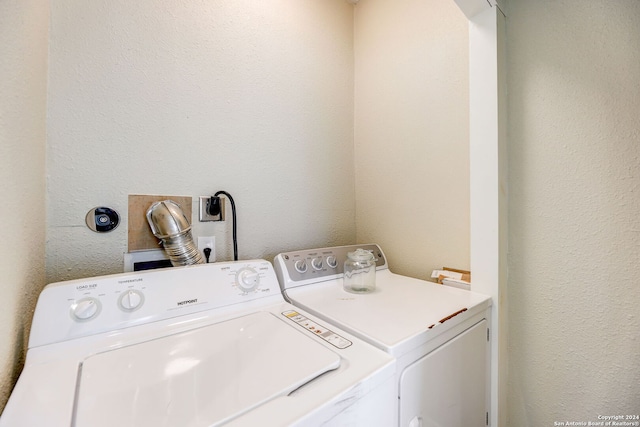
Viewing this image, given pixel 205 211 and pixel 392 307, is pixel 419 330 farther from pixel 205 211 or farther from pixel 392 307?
pixel 205 211

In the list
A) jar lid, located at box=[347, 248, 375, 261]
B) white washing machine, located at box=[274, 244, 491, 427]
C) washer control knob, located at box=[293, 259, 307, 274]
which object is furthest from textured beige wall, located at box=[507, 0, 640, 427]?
washer control knob, located at box=[293, 259, 307, 274]

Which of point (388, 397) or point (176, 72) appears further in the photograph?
point (176, 72)

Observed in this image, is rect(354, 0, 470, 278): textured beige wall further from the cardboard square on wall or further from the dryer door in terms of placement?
the cardboard square on wall

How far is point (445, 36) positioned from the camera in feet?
3.75

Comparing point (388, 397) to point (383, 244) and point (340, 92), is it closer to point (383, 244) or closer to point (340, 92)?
point (383, 244)

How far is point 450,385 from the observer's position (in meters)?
0.75

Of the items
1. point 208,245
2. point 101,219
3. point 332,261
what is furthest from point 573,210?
point 101,219

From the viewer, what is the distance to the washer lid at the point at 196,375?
41cm

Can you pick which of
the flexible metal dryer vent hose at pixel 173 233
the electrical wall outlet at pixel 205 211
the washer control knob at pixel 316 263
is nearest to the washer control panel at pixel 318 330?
the washer control knob at pixel 316 263

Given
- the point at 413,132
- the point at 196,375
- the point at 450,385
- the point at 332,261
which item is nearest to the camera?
the point at 196,375

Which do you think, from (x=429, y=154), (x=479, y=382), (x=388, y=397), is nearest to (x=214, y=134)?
(x=429, y=154)

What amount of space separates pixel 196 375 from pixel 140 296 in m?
0.35

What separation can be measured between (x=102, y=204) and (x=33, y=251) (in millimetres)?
234

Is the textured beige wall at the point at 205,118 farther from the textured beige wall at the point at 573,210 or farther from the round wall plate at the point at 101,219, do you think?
the textured beige wall at the point at 573,210
